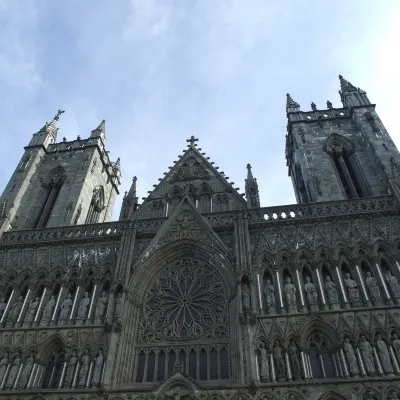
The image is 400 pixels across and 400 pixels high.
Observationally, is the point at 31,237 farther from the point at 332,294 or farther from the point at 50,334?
the point at 332,294

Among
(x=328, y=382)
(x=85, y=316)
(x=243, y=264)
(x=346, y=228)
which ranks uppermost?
(x=346, y=228)

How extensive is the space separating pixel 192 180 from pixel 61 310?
358 inches

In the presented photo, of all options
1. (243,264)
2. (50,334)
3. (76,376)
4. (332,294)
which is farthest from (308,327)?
(50,334)

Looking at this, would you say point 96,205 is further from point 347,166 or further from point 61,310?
point 347,166

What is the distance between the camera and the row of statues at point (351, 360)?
13.1 meters

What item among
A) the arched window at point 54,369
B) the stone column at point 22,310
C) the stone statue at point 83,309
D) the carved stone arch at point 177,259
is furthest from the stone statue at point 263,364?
the stone column at point 22,310

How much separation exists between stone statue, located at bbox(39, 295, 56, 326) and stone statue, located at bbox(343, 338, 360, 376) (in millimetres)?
10776

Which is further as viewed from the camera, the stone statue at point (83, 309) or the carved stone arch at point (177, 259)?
the carved stone arch at point (177, 259)

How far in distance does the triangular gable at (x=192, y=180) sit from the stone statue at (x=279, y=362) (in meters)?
7.62

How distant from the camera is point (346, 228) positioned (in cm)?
1750

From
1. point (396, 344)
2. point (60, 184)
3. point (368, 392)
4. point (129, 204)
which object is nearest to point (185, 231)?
point (129, 204)

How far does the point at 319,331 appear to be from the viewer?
1456 centimetres

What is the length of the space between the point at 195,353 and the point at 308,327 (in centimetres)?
397

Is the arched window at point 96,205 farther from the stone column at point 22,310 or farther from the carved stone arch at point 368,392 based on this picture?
the carved stone arch at point 368,392
